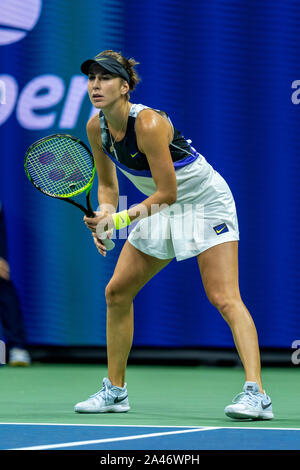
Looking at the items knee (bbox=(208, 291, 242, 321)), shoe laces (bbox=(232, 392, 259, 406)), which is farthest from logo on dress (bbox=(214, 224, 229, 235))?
shoe laces (bbox=(232, 392, 259, 406))

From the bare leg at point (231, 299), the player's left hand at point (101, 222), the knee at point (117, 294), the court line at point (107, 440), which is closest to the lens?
the court line at point (107, 440)

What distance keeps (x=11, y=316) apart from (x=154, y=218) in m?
2.97

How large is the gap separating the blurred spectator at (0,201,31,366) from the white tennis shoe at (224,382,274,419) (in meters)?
3.28

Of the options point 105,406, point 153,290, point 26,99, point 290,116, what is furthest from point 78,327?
point 105,406

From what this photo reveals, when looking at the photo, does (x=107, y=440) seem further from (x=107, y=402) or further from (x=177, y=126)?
(x=177, y=126)

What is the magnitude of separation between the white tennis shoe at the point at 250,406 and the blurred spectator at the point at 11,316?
3.28 m

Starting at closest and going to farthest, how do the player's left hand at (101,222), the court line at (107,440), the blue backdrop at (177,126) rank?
the court line at (107,440) < the player's left hand at (101,222) < the blue backdrop at (177,126)

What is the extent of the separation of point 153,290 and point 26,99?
1721 millimetres

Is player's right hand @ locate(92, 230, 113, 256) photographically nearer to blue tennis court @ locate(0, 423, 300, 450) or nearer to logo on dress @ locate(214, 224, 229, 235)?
logo on dress @ locate(214, 224, 229, 235)

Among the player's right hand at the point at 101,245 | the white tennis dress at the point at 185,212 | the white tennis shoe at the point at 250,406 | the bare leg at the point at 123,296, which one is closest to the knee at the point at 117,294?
the bare leg at the point at 123,296

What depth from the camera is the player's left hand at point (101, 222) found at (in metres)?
4.09

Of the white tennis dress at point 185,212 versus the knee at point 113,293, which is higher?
the white tennis dress at point 185,212

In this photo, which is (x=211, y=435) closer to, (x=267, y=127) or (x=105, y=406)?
(x=105, y=406)

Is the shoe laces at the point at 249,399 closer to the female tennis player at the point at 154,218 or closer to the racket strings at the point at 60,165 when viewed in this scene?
the female tennis player at the point at 154,218
